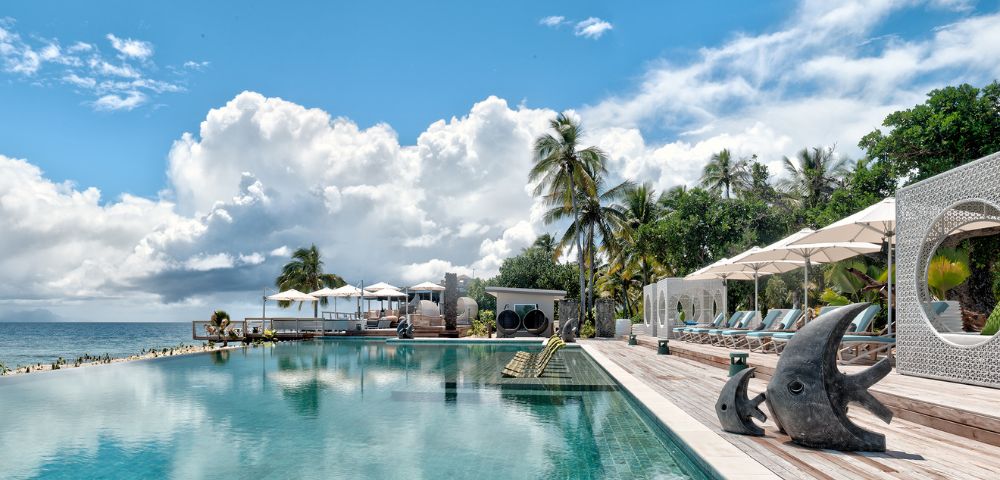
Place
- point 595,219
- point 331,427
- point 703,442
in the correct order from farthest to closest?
point 595,219 < point 331,427 < point 703,442

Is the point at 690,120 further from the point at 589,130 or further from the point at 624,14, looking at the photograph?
the point at 589,130

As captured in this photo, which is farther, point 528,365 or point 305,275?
point 305,275

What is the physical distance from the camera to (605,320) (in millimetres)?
26234

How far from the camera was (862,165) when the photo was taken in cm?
2194

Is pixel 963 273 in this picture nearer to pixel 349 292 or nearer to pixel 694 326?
pixel 694 326

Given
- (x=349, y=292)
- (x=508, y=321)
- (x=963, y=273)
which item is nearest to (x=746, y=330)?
(x=963, y=273)

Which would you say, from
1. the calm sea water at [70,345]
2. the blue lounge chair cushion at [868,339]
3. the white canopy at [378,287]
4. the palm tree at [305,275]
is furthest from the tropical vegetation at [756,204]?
the calm sea water at [70,345]

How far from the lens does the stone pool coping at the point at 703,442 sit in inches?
180

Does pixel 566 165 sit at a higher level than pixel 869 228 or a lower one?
higher

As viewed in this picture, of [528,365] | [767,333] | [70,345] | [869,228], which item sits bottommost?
[70,345]

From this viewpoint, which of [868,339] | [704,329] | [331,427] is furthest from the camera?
[704,329]

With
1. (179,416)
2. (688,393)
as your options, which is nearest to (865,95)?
(688,393)

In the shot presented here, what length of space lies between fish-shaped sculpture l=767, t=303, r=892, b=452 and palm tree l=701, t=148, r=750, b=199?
33724mm

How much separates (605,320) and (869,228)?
52.4 ft
